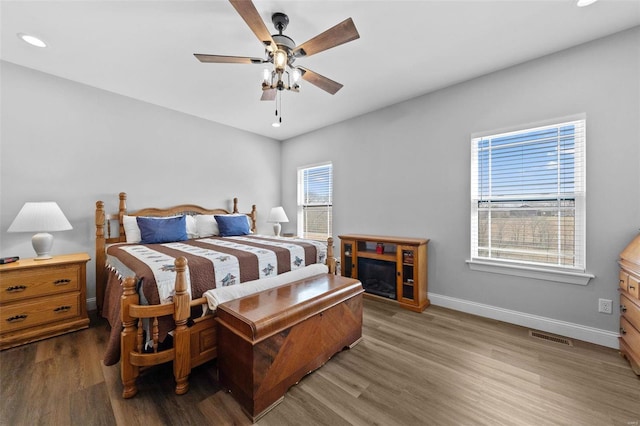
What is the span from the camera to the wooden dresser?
1.81 metres

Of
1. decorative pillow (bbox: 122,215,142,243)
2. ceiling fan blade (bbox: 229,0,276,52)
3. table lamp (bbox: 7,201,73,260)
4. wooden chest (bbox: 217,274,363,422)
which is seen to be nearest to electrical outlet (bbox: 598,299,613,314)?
wooden chest (bbox: 217,274,363,422)

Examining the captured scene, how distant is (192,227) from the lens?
11.7 feet

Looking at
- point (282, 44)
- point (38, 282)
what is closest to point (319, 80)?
point (282, 44)

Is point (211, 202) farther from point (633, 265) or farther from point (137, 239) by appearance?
point (633, 265)

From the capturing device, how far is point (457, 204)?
302 centimetres

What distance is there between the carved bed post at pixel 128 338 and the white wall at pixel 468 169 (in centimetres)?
305

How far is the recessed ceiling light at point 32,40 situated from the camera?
2.19m

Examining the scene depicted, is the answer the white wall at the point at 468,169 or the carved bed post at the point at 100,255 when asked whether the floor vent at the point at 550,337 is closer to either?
the white wall at the point at 468,169

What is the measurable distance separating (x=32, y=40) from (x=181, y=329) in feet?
9.73

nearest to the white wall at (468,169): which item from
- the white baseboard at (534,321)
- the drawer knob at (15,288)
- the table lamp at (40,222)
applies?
the white baseboard at (534,321)

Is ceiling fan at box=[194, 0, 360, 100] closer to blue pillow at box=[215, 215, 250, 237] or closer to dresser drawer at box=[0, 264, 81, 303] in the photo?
blue pillow at box=[215, 215, 250, 237]

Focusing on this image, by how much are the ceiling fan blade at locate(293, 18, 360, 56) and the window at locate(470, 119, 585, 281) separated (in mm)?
2092

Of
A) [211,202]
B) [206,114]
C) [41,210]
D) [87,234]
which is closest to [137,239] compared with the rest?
[87,234]

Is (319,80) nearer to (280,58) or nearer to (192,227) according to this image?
(280,58)
